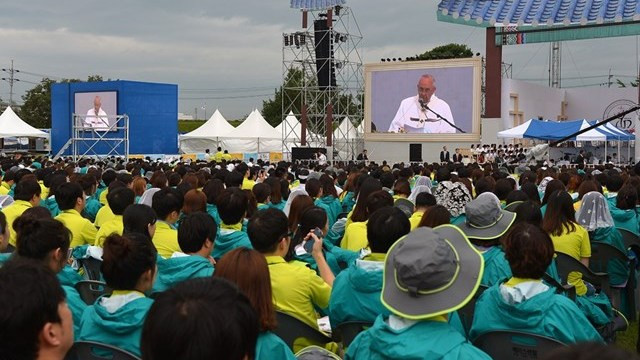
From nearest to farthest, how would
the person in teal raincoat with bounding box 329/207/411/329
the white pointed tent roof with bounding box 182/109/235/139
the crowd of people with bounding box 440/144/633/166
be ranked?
the person in teal raincoat with bounding box 329/207/411/329 → the crowd of people with bounding box 440/144/633/166 → the white pointed tent roof with bounding box 182/109/235/139

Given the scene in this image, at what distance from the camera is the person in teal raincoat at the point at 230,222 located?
5.22 meters

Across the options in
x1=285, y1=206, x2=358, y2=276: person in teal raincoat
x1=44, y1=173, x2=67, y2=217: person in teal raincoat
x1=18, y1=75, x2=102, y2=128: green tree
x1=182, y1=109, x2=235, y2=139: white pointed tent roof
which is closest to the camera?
x1=285, y1=206, x2=358, y2=276: person in teal raincoat

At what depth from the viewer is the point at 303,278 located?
371cm

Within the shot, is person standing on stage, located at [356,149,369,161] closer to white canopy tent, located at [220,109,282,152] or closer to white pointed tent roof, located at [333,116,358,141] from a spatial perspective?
white pointed tent roof, located at [333,116,358,141]

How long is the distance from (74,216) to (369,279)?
3.51m

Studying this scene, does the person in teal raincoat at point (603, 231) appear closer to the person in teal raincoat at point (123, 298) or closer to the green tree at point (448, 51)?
the person in teal raincoat at point (123, 298)

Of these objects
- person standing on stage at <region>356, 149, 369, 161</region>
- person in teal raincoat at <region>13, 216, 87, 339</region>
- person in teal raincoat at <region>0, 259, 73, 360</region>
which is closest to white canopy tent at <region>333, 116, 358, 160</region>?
person standing on stage at <region>356, 149, 369, 161</region>

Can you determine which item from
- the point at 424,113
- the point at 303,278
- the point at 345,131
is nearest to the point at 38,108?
the point at 345,131

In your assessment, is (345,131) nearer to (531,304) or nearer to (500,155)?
(500,155)

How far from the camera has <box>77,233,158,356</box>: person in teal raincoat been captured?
303 cm

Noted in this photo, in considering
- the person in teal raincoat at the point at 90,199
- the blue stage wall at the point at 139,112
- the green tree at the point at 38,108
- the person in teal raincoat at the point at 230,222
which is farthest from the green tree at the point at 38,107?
the person in teal raincoat at the point at 230,222

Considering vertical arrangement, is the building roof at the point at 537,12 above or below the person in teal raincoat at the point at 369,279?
above

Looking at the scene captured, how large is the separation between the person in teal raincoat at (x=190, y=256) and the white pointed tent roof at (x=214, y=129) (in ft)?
104

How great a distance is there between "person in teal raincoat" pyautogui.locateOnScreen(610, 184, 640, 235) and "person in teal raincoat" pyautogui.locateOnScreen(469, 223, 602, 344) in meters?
3.78
